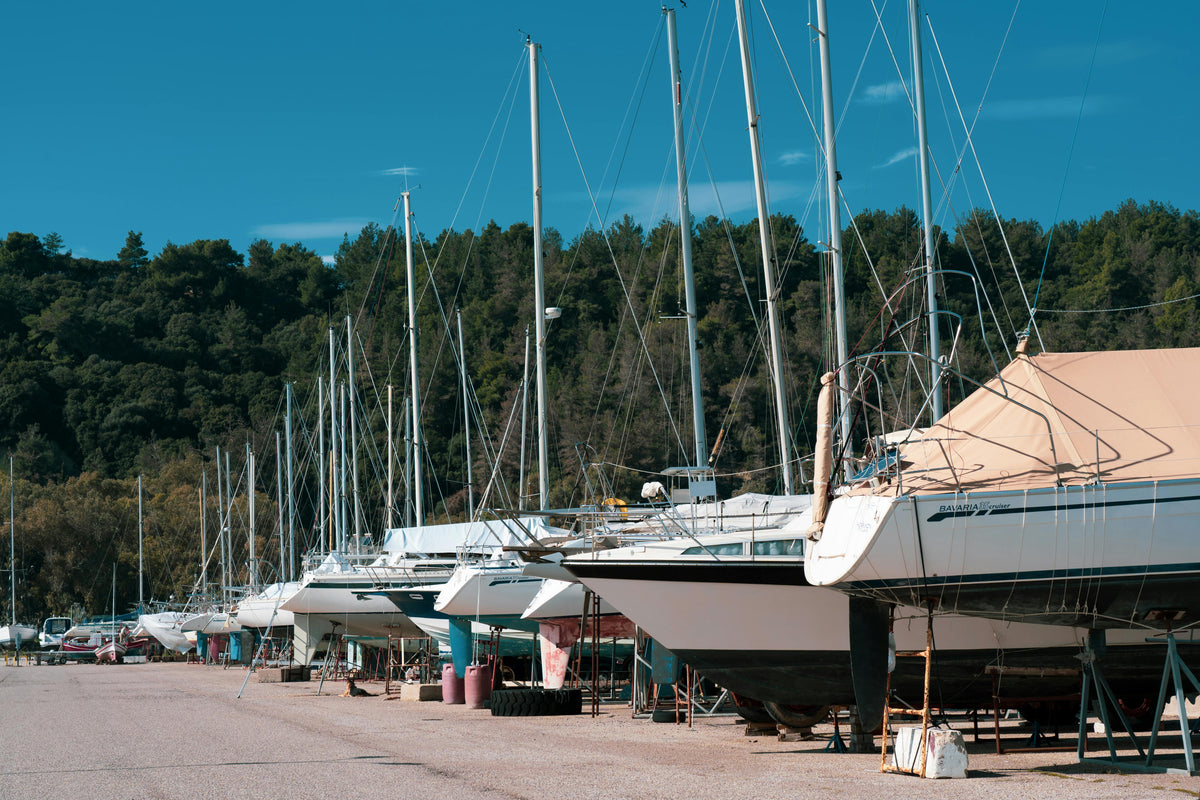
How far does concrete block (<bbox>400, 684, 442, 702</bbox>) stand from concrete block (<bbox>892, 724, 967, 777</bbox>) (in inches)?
567

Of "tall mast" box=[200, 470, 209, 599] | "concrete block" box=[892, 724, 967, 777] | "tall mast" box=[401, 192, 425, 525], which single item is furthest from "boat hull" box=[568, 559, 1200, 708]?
"tall mast" box=[200, 470, 209, 599]

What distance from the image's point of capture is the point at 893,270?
42.6 meters

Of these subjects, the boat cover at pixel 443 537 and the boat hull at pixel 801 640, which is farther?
the boat cover at pixel 443 537

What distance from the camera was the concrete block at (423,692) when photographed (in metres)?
23.8

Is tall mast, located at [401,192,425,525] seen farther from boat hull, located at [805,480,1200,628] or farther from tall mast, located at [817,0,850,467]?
boat hull, located at [805,480,1200,628]

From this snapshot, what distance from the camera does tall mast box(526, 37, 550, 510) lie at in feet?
73.6

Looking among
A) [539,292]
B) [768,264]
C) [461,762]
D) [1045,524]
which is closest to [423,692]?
[539,292]

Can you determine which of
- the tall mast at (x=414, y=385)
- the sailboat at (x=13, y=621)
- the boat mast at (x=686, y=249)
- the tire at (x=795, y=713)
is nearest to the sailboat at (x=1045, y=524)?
the tire at (x=795, y=713)

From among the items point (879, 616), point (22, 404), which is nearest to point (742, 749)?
point (879, 616)

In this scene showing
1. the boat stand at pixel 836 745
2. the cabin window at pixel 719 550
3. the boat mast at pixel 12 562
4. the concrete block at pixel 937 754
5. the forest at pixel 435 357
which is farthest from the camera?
the boat mast at pixel 12 562

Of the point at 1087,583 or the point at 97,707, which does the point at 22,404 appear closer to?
the point at 97,707

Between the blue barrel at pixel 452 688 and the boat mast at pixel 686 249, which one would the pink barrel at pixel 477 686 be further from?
the boat mast at pixel 686 249

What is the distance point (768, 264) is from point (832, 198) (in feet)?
4.73

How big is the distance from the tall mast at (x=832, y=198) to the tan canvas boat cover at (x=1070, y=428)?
12.9 feet
